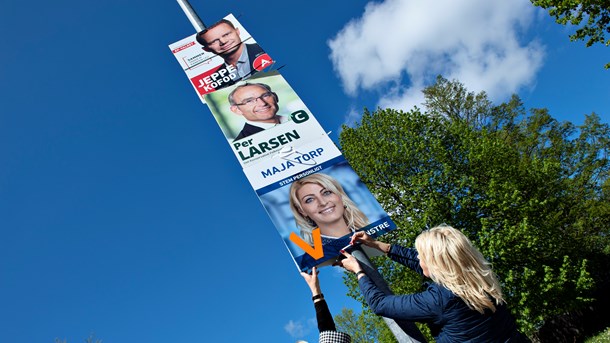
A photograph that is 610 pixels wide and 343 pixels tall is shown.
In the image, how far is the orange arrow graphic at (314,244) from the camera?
17.3 ft

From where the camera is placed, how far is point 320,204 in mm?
5895

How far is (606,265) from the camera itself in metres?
26.7

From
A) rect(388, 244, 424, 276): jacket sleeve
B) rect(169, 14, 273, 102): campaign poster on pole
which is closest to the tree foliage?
rect(169, 14, 273, 102): campaign poster on pole

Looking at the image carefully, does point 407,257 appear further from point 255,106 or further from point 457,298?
point 255,106

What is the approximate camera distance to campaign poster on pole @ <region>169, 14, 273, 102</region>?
7715 millimetres

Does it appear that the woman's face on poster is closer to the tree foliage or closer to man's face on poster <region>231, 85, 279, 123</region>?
man's face on poster <region>231, 85, 279, 123</region>

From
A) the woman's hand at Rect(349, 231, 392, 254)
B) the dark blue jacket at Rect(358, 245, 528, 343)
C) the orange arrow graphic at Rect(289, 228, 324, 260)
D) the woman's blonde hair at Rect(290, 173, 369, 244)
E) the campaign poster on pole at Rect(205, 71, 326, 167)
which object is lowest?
the dark blue jacket at Rect(358, 245, 528, 343)

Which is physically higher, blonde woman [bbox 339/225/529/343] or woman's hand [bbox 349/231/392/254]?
woman's hand [bbox 349/231/392/254]

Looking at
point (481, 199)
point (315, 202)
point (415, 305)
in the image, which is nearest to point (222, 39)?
point (315, 202)

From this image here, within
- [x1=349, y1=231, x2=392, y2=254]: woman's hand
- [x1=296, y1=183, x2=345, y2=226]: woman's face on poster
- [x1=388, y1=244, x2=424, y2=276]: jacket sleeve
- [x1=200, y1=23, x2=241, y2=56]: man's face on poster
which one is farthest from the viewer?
[x1=200, y1=23, x2=241, y2=56]: man's face on poster

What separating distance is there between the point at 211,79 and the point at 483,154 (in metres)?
13.2

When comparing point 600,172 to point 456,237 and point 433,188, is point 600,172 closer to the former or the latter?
point 433,188

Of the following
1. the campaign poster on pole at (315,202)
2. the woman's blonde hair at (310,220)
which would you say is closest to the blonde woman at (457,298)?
the campaign poster on pole at (315,202)

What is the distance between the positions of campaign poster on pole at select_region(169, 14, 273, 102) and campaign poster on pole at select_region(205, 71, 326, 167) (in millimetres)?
351
